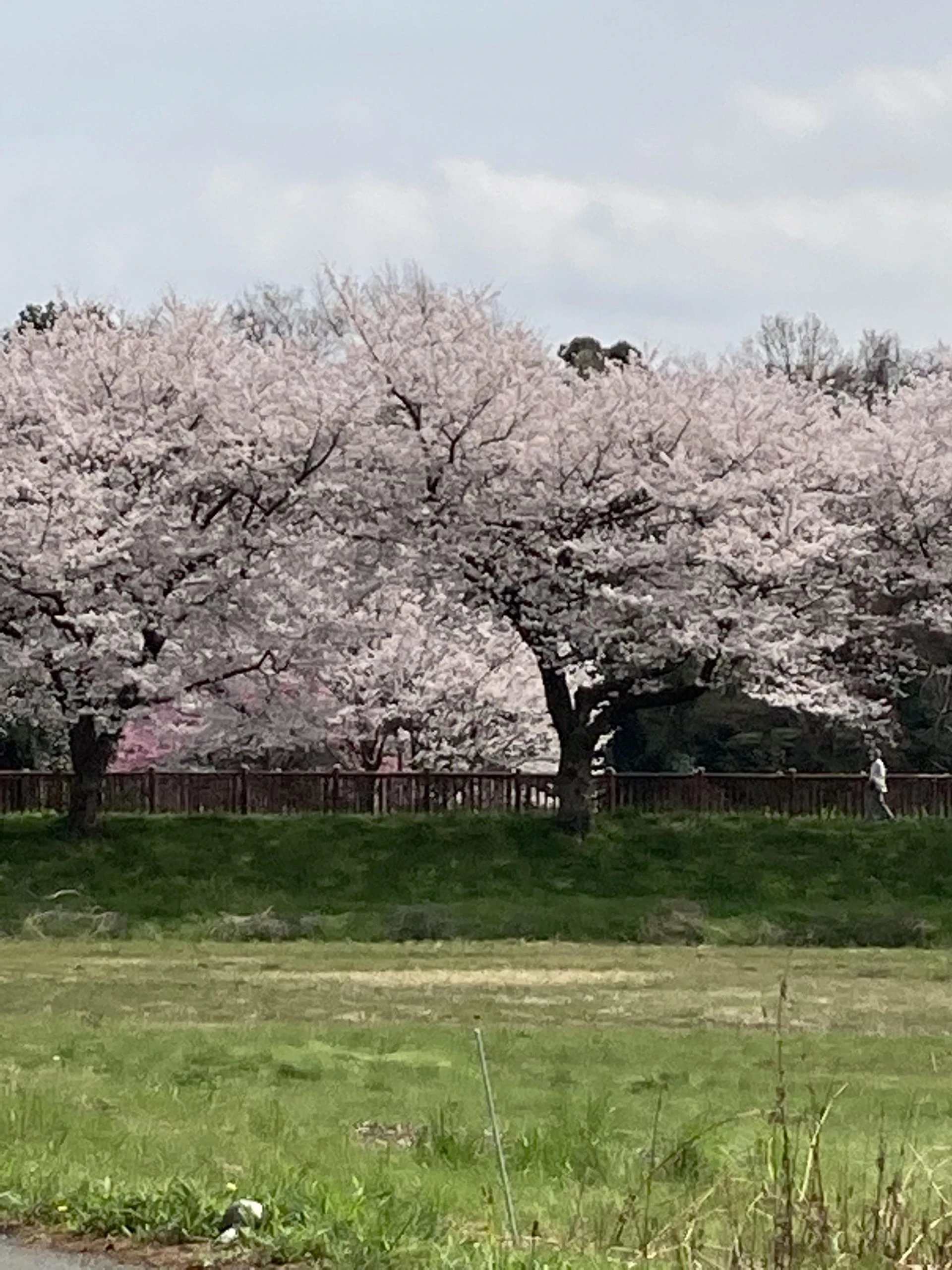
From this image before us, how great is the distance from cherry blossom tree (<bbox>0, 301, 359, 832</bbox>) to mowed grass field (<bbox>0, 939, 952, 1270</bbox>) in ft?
34.1

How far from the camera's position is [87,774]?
3644 cm

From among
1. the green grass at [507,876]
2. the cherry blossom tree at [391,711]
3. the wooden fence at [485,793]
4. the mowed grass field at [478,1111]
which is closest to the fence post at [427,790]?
the wooden fence at [485,793]

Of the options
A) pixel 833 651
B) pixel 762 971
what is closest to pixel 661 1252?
pixel 762 971

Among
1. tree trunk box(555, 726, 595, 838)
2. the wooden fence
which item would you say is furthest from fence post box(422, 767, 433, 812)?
tree trunk box(555, 726, 595, 838)

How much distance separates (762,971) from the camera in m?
24.7

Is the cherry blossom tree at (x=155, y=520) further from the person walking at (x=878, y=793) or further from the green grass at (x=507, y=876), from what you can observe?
the person walking at (x=878, y=793)

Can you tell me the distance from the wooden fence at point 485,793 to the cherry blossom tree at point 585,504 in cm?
302

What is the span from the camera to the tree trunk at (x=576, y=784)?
3672 cm

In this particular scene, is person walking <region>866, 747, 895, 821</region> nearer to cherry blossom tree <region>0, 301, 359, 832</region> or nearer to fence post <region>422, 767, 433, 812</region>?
fence post <region>422, 767, 433, 812</region>

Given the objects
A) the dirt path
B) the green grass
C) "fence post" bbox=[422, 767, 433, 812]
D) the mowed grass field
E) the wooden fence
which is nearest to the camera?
the dirt path

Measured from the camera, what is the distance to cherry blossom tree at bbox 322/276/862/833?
1387 inches

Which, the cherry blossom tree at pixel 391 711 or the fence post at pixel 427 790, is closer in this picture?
the fence post at pixel 427 790

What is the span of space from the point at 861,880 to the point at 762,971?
10.3 meters

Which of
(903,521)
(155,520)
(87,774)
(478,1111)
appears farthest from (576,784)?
(478,1111)
